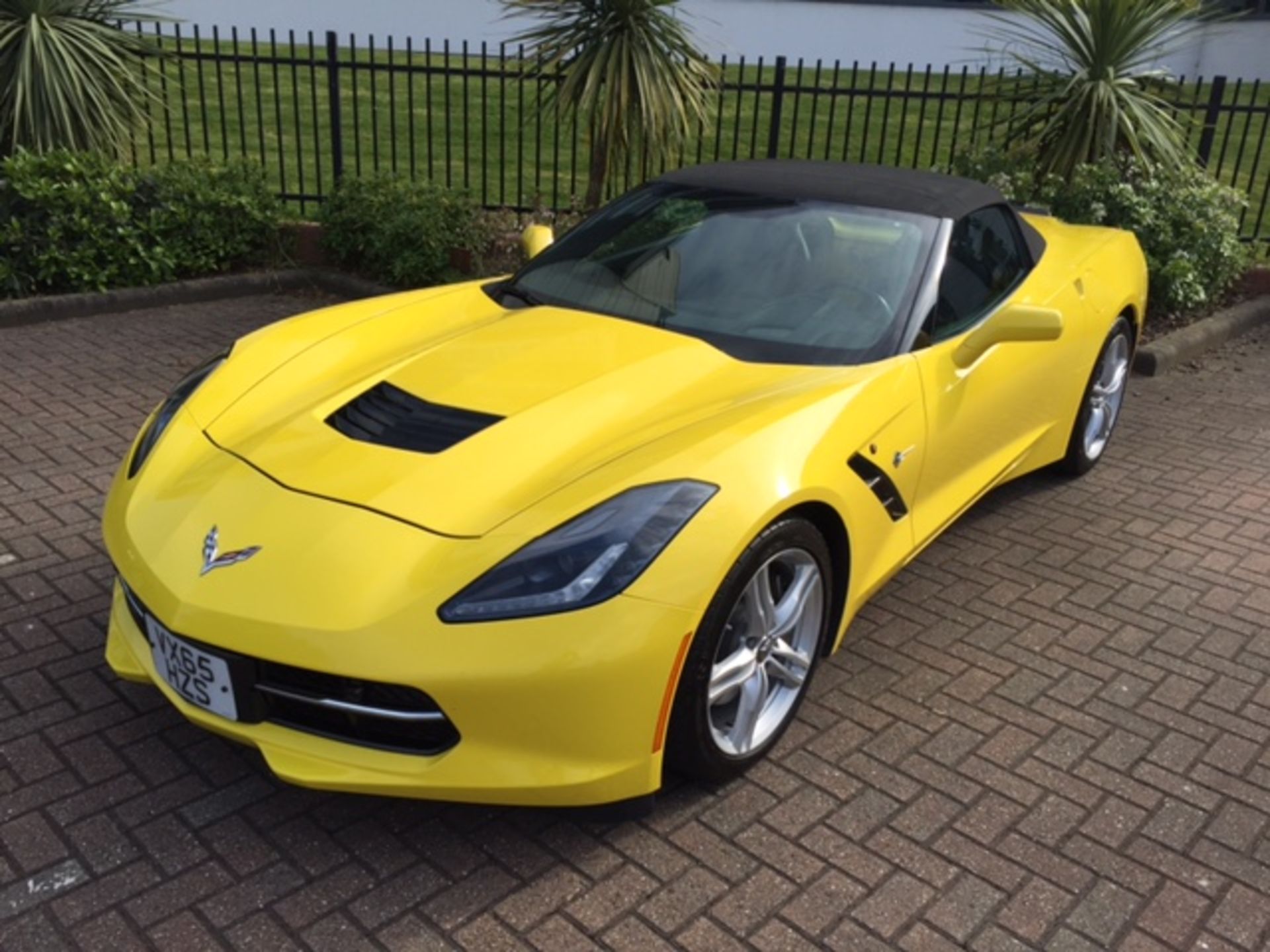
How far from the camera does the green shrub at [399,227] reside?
300 inches

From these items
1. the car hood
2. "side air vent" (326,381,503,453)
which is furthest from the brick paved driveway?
"side air vent" (326,381,503,453)

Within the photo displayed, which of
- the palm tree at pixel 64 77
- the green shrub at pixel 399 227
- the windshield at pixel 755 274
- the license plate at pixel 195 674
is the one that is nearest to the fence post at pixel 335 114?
the green shrub at pixel 399 227

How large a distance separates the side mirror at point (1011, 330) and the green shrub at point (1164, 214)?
A: 4.19 m

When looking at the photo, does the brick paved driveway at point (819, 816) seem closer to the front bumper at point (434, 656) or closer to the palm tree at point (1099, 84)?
the front bumper at point (434, 656)

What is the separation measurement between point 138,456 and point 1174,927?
2.89 m

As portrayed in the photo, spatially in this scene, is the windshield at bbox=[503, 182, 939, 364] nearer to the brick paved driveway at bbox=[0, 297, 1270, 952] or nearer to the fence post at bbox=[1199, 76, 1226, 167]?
the brick paved driveway at bbox=[0, 297, 1270, 952]

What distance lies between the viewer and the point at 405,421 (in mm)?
3131

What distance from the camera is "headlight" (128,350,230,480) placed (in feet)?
10.8

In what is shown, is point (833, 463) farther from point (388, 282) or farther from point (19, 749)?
point (388, 282)

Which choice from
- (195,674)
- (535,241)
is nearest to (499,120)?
(535,241)

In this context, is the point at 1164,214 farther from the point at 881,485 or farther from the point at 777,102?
the point at 881,485

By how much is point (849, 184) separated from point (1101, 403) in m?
1.93

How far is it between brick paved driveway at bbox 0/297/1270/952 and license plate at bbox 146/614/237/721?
34 cm

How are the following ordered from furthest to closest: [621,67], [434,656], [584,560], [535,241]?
[621,67] → [535,241] → [584,560] → [434,656]
